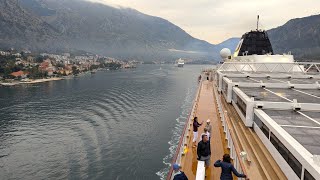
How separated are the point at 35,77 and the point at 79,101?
253 ft

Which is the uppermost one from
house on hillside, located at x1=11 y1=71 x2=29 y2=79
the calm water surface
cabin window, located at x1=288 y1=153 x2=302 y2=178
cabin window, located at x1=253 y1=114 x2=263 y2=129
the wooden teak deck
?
cabin window, located at x1=253 y1=114 x2=263 y2=129

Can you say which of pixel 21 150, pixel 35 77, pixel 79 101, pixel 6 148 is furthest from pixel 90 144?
pixel 35 77

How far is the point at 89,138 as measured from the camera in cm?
4206

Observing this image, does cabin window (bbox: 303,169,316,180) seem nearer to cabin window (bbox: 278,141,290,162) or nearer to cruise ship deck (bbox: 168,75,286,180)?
cabin window (bbox: 278,141,290,162)

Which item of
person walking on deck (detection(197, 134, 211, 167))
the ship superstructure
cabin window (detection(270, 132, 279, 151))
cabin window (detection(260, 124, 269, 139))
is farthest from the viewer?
cabin window (detection(260, 124, 269, 139))

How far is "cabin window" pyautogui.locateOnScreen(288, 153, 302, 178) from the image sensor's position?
33.1 feet

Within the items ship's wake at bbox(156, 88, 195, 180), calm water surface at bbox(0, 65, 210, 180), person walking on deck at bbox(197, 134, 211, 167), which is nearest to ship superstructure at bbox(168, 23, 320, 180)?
person walking on deck at bbox(197, 134, 211, 167)

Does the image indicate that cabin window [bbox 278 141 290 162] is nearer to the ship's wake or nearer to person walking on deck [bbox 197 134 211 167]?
person walking on deck [bbox 197 134 211 167]

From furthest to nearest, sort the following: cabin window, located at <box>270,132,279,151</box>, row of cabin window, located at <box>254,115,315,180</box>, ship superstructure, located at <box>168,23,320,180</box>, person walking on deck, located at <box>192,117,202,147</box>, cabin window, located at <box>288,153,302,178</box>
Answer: person walking on deck, located at <box>192,117,202,147</box> → cabin window, located at <box>270,132,279,151</box> → ship superstructure, located at <box>168,23,320,180</box> → cabin window, located at <box>288,153,302,178</box> → row of cabin window, located at <box>254,115,315,180</box>

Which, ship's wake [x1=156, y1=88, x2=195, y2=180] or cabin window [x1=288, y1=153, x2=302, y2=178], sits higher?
cabin window [x1=288, y1=153, x2=302, y2=178]

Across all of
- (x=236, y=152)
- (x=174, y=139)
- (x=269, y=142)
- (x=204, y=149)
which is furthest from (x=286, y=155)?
(x=174, y=139)

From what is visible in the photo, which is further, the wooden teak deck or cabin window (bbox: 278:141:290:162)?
the wooden teak deck

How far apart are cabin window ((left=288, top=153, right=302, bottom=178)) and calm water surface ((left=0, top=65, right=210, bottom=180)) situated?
839 inches

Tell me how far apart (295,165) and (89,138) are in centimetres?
3503
